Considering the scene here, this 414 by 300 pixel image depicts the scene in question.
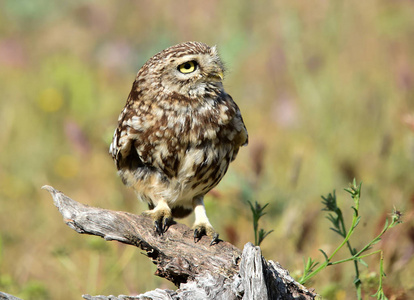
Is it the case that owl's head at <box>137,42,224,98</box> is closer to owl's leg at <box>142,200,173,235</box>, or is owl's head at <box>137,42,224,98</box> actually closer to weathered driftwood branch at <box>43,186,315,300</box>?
owl's leg at <box>142,200,173,235</box>

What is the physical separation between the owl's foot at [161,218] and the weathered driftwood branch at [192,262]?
0.05m

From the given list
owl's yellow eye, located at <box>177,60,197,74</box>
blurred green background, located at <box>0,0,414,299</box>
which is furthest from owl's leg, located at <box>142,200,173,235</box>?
owl's yellow eye, located at <box>177,60,197,74</box>

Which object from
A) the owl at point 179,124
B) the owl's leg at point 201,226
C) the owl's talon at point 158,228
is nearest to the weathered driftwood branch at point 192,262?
the owl's talon at point 158,228

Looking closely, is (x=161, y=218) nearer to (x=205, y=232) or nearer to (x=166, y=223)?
(x=166, y=223)

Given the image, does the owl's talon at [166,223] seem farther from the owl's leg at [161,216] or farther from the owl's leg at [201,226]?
the owl's leg at [201,226]

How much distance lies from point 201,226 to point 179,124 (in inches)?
22.2

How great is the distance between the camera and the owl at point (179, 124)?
3.43 meters

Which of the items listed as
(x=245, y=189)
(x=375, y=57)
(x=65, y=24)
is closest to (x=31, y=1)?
(x=65, y=24)

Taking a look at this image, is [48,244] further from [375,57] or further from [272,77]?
[375,57]

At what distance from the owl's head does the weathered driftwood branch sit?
2.60ft

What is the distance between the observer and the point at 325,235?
17.0 feet

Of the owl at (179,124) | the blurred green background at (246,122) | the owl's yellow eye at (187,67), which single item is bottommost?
the owl at (179,124)

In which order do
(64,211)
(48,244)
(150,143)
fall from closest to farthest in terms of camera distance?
(64,211) < (150,143) < (48,244)

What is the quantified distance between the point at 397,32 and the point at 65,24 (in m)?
5.33
